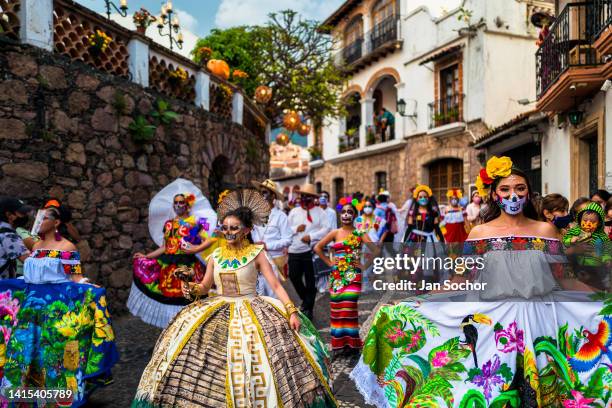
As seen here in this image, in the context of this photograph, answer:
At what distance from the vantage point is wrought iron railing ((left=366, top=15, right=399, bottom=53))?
23172 mm

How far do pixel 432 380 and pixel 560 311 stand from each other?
0.82 meters

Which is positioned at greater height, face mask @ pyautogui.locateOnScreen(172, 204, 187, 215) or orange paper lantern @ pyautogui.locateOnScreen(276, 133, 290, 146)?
orange paper lantern @ pyautogui.locateOnScreen(276, 133, 290, 146)

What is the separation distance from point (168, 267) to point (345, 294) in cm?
215

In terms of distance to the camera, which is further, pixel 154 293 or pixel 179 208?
pixel 179 208

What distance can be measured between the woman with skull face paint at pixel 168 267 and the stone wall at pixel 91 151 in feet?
4.71

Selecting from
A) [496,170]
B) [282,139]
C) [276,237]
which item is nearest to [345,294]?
[276,237]

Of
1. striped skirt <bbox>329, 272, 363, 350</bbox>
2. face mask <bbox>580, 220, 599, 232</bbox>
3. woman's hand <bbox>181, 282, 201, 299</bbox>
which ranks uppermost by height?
face mask <bbox>580, 220, 599, 232</bbox>

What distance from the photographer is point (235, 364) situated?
327cm

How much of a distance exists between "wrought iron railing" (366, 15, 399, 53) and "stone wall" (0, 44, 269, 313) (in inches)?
630

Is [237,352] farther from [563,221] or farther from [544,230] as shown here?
[563,221]

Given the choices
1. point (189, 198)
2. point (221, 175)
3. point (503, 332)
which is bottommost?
point (503, 332)

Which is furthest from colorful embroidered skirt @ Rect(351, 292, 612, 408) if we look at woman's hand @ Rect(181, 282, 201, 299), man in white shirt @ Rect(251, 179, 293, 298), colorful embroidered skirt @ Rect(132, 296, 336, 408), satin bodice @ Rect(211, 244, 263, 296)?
man in white shirt @ Rect(251, 179, 293, 298)

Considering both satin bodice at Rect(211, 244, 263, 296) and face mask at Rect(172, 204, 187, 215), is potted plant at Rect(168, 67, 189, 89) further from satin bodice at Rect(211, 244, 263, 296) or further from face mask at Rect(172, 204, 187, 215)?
satin bodice at Rect(211, 244, 263, 296)

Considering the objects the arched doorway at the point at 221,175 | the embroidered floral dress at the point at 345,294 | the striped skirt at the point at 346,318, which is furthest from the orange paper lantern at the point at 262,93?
the striped skirt at the point at 346,318
